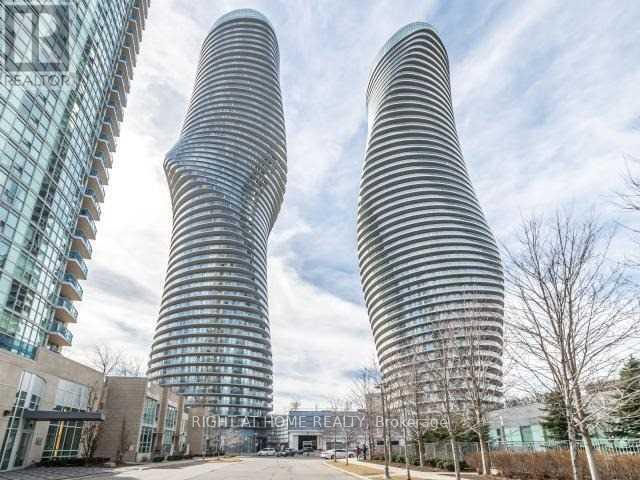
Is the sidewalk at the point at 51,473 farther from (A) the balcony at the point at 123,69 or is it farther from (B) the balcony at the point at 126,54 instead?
(B) the balcony at the point at 126,54

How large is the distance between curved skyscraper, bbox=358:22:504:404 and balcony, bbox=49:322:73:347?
233 ft

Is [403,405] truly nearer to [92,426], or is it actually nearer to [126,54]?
[92,426]

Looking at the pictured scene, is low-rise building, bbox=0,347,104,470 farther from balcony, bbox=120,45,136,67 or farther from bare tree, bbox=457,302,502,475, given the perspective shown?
balcony, bbox=120,45,136,67

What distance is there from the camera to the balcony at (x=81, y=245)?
4999 cm

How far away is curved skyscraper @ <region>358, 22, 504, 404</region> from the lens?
115125mm

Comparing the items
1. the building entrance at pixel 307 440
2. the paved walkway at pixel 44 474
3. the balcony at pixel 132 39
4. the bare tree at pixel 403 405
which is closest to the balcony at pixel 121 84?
the balcony at pixel 132 39

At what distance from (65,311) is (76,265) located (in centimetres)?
547

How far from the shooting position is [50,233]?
42031 mm

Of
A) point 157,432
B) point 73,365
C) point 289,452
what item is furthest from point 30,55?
point 289,452

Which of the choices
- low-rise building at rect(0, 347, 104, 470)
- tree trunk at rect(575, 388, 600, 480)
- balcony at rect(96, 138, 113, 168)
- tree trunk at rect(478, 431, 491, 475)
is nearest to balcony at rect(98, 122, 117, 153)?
balcony at rect(96, 138, 113, 168)

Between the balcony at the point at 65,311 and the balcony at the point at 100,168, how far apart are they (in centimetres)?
1745

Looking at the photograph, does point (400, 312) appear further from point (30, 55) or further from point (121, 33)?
point (30, 55)

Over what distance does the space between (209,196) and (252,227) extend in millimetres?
17477

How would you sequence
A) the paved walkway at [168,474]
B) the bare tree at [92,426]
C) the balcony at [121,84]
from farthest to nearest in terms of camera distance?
the balcony at [121,84]
the bare tree at [92,426]
the paved walkway at [168,474]
